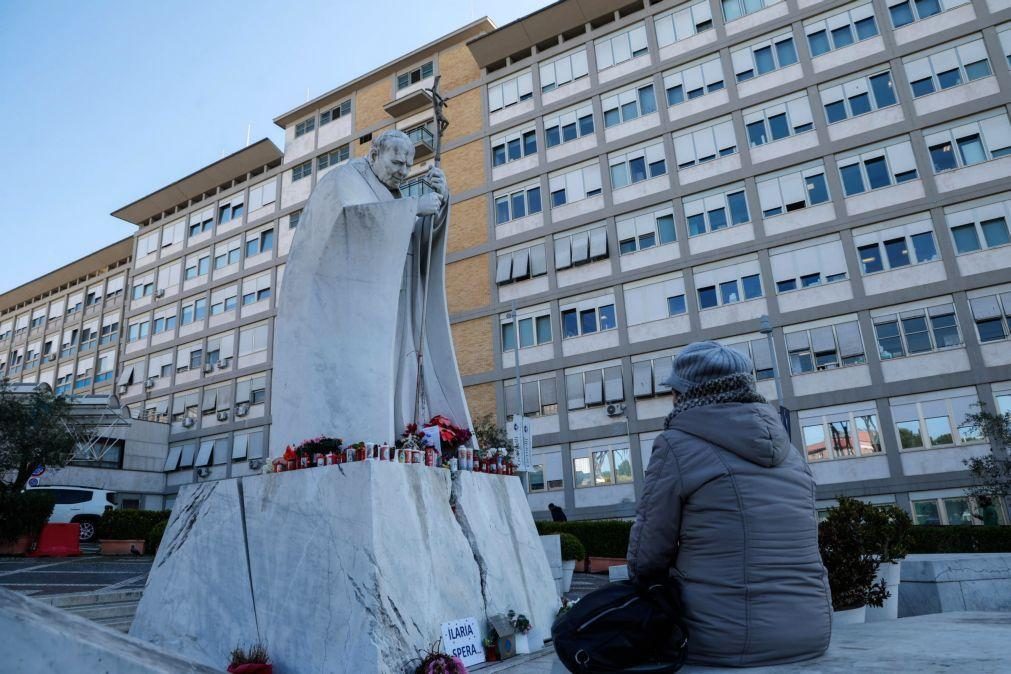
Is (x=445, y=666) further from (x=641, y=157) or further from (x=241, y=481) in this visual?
(x=641, y=157)

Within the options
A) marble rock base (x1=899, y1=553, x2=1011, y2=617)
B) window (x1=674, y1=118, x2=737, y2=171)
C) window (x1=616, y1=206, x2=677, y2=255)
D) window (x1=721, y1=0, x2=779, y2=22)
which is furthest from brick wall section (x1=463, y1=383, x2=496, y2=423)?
marble rock base (x1=899, y1=553, x2=1011, y2=617)

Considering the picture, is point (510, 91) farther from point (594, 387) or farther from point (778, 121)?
point (594, 387)

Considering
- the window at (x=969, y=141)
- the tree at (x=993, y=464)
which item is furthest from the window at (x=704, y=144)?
the tree at (x=993, y=464)

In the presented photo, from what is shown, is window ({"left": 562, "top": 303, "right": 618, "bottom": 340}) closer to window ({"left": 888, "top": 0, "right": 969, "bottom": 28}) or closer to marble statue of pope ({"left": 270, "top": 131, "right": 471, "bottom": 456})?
window ({"left": 888, "top": 0, "right": 969, "bottom": 28})

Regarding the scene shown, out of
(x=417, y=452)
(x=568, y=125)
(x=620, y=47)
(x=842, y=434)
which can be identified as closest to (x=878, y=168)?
(x=842, y=434)

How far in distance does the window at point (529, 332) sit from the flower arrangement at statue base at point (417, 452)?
22233mm

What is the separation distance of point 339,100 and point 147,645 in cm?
4300

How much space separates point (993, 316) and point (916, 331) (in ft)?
7.17

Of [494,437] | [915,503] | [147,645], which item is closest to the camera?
[147,645]

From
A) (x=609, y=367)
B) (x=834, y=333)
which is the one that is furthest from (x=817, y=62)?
(x=609, y=367)

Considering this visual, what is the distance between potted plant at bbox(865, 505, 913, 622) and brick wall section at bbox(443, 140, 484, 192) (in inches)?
1138

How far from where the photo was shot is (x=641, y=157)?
1182 inches

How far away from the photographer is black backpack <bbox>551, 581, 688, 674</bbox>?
2406 mm

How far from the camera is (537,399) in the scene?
29.7 m
